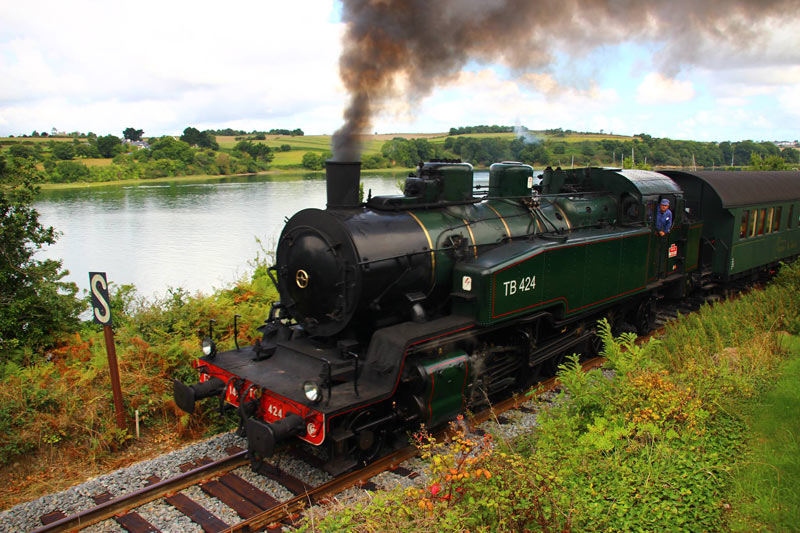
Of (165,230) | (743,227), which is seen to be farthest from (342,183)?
(165,230)

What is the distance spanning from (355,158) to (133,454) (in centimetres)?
424

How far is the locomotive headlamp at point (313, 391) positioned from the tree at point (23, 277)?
545cm

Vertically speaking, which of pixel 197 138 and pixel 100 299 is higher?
pixel 197 138

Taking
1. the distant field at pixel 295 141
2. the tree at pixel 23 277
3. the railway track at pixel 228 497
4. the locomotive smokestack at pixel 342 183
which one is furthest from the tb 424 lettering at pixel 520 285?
the distant field at pixel 295 141

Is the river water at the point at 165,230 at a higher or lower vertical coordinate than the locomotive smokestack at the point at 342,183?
lower

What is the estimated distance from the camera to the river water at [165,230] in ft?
42.7

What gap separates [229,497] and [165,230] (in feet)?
42.6

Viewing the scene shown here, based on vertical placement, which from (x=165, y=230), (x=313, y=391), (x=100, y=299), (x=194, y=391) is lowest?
(x=194, y=391)

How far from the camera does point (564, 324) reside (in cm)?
743

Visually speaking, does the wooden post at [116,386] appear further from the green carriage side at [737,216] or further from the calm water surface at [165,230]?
the green carriage side at [737,216]

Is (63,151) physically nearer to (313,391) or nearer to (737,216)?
(313,391)

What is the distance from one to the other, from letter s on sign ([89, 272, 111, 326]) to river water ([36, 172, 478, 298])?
402 centimetres

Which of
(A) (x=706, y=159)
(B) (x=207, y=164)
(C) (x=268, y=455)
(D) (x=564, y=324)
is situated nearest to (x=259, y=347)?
(C) (x=268, y=455)

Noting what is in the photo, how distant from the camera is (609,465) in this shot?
163 inches
